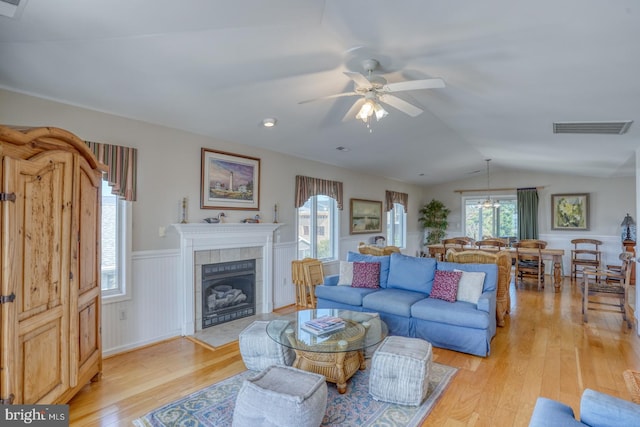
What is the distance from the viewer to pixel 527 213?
8422mm

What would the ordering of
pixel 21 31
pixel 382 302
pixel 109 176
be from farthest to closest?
pixel 382 302, pixel 109 176, pixel 21 31

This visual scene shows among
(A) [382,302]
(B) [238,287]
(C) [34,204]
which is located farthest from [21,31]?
(A) [382,302]

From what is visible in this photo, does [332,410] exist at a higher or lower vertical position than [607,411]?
lower

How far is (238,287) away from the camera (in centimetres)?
464

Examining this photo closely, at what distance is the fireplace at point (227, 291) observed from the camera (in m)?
4.25

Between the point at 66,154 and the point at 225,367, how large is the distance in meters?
2.24

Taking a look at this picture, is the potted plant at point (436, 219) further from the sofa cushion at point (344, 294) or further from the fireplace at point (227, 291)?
the fireplace at point (227, 291)

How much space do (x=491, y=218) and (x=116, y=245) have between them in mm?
8925

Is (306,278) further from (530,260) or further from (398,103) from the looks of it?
(530,260)

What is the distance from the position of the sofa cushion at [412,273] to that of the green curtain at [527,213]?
220 inches

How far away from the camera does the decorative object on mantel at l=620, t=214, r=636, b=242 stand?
23.1ft

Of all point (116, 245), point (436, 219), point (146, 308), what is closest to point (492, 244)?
point (436, 219)

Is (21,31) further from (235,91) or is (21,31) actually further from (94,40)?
(235,91)

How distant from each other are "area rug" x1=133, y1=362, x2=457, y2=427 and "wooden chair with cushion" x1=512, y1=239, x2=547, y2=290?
15.6 feet
